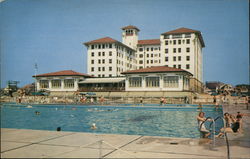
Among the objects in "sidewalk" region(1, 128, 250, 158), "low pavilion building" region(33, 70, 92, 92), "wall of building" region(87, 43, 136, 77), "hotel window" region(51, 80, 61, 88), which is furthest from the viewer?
"wall of building" region(87, 43, 136, 77)

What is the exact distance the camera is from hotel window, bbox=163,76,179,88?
2908 centimetres

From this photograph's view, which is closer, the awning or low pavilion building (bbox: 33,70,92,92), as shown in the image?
the awning

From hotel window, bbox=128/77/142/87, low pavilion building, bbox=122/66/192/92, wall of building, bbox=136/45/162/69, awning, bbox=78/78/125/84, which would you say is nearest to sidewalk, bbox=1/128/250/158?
low pavilion building, bbox=122/66/192/92

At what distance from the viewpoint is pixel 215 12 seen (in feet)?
16.0

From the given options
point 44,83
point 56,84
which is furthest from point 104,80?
point 44,83

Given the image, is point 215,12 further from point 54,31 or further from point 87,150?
point 54,31

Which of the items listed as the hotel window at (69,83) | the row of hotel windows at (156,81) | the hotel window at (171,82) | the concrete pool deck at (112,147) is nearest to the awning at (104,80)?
the hotel window at (69,83)

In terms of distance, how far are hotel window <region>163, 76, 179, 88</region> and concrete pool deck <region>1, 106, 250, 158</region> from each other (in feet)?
79.5

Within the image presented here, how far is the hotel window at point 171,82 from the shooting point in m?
29.1

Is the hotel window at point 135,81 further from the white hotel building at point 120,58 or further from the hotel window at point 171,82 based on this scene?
the hotel window at point 171,82

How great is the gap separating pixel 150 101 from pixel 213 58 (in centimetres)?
2159

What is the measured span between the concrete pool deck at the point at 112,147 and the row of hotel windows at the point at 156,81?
24.4m

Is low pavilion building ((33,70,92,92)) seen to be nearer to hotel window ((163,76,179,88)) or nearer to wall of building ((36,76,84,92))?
wall of building ((36,76,84,92))

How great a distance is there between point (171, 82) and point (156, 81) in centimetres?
181
